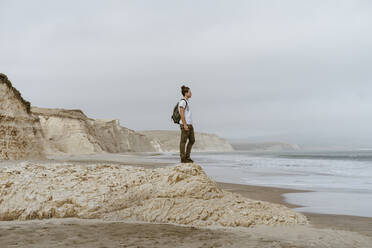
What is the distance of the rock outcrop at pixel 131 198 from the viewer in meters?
5.01

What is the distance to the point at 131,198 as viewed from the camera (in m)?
5.49

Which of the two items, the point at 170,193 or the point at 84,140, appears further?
the point at 84,140

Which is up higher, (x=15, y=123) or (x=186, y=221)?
(x=15, y=123)

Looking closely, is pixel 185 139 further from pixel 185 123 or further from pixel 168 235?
pixel 168 235

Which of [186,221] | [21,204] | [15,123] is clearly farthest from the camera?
[15,123]

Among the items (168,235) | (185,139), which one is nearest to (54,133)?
(185,139)

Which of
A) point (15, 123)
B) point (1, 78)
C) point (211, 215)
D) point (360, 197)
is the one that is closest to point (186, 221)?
point (211, 215)

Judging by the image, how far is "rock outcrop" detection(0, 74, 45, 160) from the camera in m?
14.8

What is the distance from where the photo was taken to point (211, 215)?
5.01 meters

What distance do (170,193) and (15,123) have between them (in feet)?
39.9

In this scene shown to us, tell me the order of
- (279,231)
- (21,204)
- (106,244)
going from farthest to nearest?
(21,204), (279,231), (106,244)

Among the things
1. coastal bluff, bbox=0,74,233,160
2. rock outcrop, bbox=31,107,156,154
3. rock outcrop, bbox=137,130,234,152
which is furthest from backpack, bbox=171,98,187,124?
rock outcrop, bbox=137,130,234,152

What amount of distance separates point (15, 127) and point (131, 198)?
11.7 m

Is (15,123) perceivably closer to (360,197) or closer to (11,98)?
(11,98)
